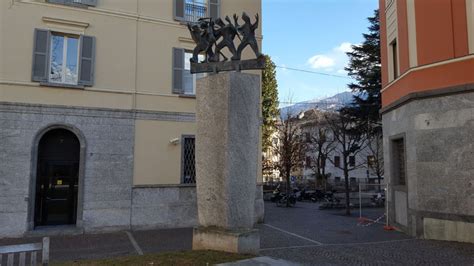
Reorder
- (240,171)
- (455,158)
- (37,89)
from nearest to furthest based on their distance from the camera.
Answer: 1. (240,171)
2. (455,158)
3. (37,89)

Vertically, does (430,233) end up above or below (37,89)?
below

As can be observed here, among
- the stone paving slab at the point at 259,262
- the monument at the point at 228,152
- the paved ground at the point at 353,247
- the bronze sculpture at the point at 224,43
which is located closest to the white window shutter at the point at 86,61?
the bronze sculpture at the point at 224,43

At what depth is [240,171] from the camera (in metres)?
7.52

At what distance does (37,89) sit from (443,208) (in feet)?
41.3

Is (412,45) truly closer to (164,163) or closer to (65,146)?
(164,163)

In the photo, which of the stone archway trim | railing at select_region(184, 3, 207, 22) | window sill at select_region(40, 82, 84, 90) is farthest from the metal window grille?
railing at select_region(184, 3, 207, 22)

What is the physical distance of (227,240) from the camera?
23.6 feet

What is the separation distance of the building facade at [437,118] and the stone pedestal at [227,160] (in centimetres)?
645

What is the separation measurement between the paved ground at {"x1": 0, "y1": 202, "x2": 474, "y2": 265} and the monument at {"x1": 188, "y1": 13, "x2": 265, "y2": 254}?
1582 mm

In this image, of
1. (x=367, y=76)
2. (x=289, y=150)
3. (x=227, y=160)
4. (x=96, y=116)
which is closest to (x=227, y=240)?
(x=227, y=160)

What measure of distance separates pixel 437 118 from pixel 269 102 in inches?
1085

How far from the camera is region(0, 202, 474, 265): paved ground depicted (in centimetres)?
868

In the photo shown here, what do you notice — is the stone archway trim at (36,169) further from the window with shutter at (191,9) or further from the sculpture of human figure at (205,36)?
the sculpture of human figure at (205,36)

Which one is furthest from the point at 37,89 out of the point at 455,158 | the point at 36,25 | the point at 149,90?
the point at 455,158
